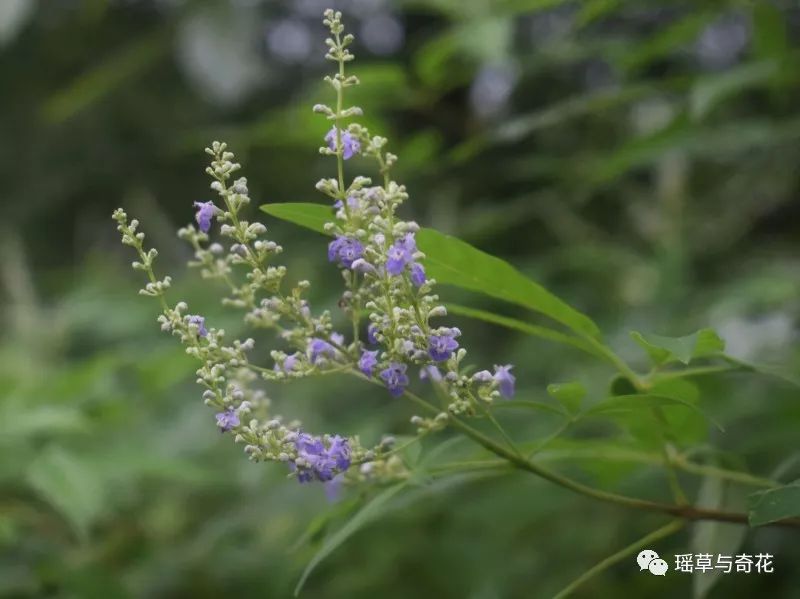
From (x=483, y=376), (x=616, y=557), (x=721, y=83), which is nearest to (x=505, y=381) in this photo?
(x=483, y=376)

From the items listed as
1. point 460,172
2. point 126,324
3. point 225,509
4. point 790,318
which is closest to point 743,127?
point 790,318

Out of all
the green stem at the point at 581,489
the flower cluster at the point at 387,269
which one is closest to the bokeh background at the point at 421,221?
the green stem at the point at 581,489

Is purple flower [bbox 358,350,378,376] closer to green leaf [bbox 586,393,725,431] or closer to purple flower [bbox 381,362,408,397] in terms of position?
purple flower [bbox 381,362,408,397]

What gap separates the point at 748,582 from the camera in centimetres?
215

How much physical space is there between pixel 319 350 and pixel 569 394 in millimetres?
252

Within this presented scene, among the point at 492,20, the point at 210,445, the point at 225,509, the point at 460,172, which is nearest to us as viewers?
the point at 492,20

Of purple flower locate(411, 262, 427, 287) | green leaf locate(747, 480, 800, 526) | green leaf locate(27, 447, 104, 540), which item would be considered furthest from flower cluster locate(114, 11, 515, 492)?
green leaf locate(27, 447, 104, 540)

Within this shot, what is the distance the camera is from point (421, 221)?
2.95 meters

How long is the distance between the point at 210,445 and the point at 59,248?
1592 mm

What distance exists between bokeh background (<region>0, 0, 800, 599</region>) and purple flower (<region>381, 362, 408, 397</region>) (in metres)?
0.26

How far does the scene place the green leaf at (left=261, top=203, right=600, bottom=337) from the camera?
106 centimetres

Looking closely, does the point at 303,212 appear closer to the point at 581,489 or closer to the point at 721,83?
the point at 581,489

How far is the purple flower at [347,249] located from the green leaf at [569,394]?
0.74 feet

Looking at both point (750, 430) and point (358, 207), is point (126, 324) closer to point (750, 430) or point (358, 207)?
point (750, 430)
